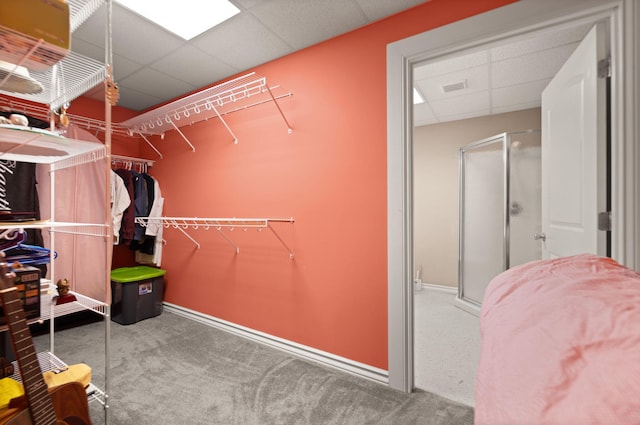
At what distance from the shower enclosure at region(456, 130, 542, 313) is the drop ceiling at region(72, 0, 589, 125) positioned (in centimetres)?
64

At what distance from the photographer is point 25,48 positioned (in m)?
1.00

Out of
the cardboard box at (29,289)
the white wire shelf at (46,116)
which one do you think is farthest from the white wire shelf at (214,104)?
the cardboard box at (29,289)

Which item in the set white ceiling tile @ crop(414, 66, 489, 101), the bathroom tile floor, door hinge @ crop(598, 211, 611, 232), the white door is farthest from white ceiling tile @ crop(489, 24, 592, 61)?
the bathroom tile floor

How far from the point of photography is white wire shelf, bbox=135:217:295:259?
2.32 metres

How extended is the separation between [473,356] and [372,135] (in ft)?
6.41

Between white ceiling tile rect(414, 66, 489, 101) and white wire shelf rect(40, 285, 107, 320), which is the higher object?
white ceiling tile rect(414, 66, 489, 101)

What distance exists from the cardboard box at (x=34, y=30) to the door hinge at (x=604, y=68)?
7.67 feet

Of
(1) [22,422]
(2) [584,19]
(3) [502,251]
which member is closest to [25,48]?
(1) [22,422]

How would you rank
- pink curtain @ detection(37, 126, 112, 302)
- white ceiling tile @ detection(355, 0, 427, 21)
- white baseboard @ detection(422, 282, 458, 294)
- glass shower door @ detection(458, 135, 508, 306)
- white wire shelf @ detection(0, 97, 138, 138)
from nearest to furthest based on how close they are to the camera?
pink curtain @ detection(37, 126, 112, 302), white ceiling tile @ detection(355, 0, 427, 21), white wire shelf @ detection(0, 97, 138, 138), glass shower door @ detection(458, 135, 508, 306), white baseboard @ detection(422, 282, 458, 294)

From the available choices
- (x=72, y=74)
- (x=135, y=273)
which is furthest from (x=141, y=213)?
(x=72, y=74)

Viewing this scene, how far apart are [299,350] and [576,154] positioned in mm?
2264

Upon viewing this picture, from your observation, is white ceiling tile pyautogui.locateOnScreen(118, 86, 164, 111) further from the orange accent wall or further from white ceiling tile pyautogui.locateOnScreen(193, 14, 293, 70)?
white ceiling tile pyautogui.locateOnScreen(193, 14, 293, 70)

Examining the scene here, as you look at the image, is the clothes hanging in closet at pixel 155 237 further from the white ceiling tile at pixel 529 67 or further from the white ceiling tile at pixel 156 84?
the white ceiling tile at pixel 529 67

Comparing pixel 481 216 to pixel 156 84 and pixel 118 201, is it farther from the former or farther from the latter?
pixel 118 201
